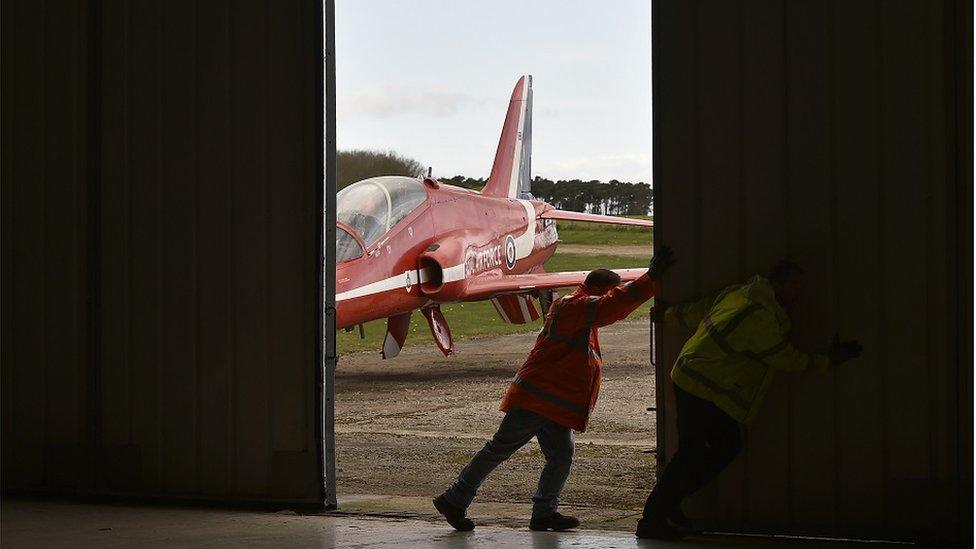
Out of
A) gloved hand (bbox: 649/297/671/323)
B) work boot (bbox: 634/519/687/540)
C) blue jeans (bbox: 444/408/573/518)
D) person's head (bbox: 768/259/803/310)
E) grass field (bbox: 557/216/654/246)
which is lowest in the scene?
work boot (bbox: 634/519/687/540)

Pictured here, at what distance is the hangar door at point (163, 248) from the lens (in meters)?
7.30

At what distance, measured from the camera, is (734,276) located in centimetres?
632

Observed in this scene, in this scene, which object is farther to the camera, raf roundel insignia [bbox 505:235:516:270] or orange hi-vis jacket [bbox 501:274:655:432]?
raf roundel insignia [bbox 505:235:516:270]

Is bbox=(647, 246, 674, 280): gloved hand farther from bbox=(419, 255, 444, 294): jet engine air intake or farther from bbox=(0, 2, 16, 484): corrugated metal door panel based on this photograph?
bbox=(419, 255, 444, 294): jet engine air intake

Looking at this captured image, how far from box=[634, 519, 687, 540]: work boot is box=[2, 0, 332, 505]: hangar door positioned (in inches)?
78.8

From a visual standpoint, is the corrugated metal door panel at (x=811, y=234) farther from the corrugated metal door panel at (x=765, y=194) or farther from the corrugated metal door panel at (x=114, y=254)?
→ the corrugated metal door panel at (x=114, y=254)

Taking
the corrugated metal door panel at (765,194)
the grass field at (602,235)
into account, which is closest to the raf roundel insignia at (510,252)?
the corrugated metal door panel at (765,194)

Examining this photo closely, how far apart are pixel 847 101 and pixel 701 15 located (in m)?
0.83

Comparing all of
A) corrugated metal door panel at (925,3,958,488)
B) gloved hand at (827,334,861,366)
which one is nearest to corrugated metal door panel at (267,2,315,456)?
gloved hand at (827,334,861,366)

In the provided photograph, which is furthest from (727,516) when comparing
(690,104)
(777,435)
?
(690,104)

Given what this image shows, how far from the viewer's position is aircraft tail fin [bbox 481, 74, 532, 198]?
24.1 meters

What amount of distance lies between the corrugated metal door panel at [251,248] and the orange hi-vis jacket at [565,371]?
1596 millimetres

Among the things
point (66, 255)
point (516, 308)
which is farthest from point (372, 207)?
point (66, 255)

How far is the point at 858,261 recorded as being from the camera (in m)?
6.07
